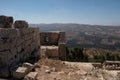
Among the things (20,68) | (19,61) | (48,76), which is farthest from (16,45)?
(48,76)

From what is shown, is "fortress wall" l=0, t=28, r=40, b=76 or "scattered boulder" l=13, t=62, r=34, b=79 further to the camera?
"fortress wall" l=0, t=28, r=40, b=76

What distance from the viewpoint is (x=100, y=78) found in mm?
8219

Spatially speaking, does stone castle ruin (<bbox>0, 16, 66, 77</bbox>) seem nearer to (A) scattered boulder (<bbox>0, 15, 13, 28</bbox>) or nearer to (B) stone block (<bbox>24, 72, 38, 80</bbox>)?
(A) scattered boulder (<bbox>0, 15, 13, 28</bbox>)

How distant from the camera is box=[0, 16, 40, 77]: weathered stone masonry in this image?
8.46 m

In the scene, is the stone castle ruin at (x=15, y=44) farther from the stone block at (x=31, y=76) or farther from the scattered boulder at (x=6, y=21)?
the stone block at (x=31, y=76)

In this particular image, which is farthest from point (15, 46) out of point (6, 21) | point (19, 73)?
point (6, 21)

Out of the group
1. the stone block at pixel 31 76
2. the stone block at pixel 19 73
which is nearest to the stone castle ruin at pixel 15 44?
the stone block at pixel 19 73

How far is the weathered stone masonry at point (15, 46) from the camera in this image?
27.8 ft

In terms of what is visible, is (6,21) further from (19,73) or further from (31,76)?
(31,76)

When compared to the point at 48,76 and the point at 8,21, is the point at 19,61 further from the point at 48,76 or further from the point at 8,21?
the point at 8,21

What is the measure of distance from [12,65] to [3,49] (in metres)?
0.75

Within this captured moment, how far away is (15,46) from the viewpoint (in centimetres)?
919

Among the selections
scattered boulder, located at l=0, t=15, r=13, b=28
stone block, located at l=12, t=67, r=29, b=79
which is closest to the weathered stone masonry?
stone block, located at l=12, t=67, r=29, b=79

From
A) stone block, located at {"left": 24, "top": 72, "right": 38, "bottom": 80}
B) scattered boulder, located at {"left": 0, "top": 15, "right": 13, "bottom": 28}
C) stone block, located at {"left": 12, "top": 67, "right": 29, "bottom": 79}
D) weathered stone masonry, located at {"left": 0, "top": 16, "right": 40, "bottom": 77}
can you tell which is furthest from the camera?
scattered boulder, located at {"left": 0, "top": 15, "right": 13, "bottom": 28}
